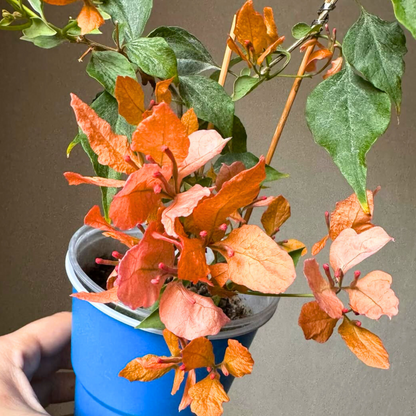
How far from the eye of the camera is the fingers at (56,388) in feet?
2.22

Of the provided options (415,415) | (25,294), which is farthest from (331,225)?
(25,294)

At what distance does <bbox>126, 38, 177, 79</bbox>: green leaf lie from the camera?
1.04 feet

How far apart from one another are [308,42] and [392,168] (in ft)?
1.37

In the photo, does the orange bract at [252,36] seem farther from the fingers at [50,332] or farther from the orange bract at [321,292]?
the fingers at [50,332]

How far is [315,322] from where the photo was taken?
307 millimetres

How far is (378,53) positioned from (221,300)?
24 cm

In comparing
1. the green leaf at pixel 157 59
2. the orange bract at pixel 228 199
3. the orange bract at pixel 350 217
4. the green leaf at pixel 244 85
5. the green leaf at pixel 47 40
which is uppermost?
the green leaf at pixel 47 40

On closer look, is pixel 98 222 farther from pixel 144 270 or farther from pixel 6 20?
pixel 6 20

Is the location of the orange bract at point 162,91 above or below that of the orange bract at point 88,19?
below

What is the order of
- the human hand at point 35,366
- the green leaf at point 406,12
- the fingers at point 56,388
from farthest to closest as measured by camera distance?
the fingers at point 56,388
the human hand at point 35,366
the green leaf at point 406,12

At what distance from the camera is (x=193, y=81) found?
0.35m

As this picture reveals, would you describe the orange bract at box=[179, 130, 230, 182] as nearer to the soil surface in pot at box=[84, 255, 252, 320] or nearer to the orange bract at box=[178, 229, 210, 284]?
the orange bract at box=[178, 229, 210, 284]

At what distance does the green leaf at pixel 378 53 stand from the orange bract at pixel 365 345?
0.43 feet

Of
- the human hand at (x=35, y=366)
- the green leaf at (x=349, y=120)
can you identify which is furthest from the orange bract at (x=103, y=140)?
the human hand at (x=35, y=366)
